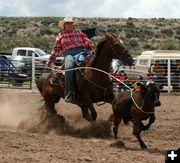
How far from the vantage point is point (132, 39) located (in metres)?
59.9

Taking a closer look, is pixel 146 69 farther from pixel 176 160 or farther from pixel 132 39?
pixel 132 39

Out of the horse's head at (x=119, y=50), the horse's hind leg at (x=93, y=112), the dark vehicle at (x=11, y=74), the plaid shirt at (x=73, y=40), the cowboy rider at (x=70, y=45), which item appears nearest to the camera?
the horse's head at (x=119, y=50)

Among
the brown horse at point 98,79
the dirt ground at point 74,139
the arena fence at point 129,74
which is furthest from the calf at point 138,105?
the arena fence at point 129,74

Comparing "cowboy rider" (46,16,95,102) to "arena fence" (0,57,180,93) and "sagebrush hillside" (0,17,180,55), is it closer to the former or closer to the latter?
"arena fence" (0,57,180,93)

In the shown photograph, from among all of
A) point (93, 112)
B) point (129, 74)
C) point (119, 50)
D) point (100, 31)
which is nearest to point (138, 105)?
point (119, 50)

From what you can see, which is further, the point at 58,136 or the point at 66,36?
the point at 66,36

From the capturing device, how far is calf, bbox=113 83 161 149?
7.85m

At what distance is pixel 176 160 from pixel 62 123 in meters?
7.06

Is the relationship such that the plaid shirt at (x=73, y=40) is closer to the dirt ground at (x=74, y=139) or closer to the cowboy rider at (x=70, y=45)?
the cowboy rider at (x=70, y=45)

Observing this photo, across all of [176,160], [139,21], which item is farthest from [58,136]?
[139,21]

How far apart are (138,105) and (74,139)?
1461 millimetres

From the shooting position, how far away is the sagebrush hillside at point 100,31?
5469 centimetres

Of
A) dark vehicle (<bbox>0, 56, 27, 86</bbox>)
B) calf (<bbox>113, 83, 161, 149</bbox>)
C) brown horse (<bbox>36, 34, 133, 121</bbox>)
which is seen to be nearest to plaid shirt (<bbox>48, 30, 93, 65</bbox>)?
brown horse (<bbox>36, 34, 133, 121</bbox>)

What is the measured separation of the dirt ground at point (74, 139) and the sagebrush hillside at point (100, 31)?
3901cm
